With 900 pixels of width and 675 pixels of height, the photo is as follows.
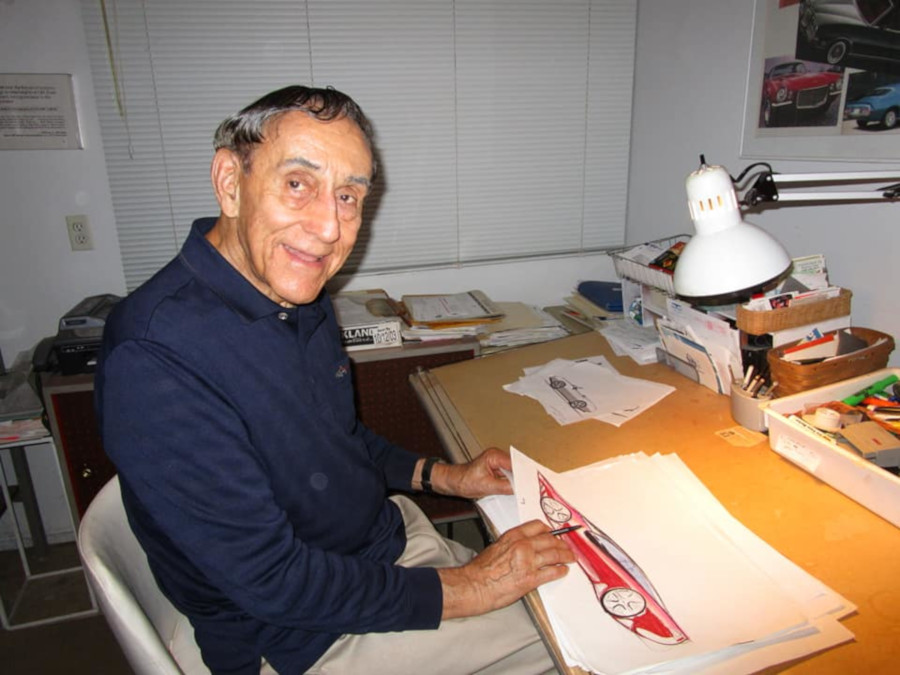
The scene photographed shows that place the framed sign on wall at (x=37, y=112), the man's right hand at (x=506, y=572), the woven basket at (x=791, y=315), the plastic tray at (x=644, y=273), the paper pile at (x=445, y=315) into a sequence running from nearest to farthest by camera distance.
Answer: the man's right hand at (x=506, y=572) → the woven basket at (x=791, y=315) → the plastic tray at (x=644, y=273) → the framed sign on wall at (x=37, y=112) → the paper pile at (x=445, y=315)

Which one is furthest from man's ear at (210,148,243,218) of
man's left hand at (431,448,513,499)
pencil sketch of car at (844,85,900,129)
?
pencil sketch of car at (844,85,900,129)

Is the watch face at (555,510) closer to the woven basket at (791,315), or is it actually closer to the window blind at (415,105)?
the woven basket at (791,315)

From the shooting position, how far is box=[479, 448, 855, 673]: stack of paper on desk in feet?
2.24

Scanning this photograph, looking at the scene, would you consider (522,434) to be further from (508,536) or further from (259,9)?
(259,9)

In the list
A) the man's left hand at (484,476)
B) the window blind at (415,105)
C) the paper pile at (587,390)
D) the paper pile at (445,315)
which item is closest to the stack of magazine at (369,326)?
the paper pile at (445,315)

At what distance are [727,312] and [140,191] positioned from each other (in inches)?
76.4

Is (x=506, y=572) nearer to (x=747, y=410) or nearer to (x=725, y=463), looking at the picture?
(x=725, y=463)

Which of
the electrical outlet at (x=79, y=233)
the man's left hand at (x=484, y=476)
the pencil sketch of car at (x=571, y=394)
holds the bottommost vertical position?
the man's left hand at (x=484, y=476)

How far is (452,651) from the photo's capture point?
0.96 meters

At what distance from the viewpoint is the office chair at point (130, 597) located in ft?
2.33

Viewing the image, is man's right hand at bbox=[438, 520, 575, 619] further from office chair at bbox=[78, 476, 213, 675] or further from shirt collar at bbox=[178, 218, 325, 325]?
shirt collar at bbox=[178, 218, 325, 325]

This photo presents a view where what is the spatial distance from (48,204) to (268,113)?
5.16 feet

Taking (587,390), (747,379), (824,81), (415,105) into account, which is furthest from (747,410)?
(415,105)

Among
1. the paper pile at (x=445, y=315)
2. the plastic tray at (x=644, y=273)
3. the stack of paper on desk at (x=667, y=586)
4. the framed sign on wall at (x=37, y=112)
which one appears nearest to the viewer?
the stack of paper on desk at (x=667, y=586)
